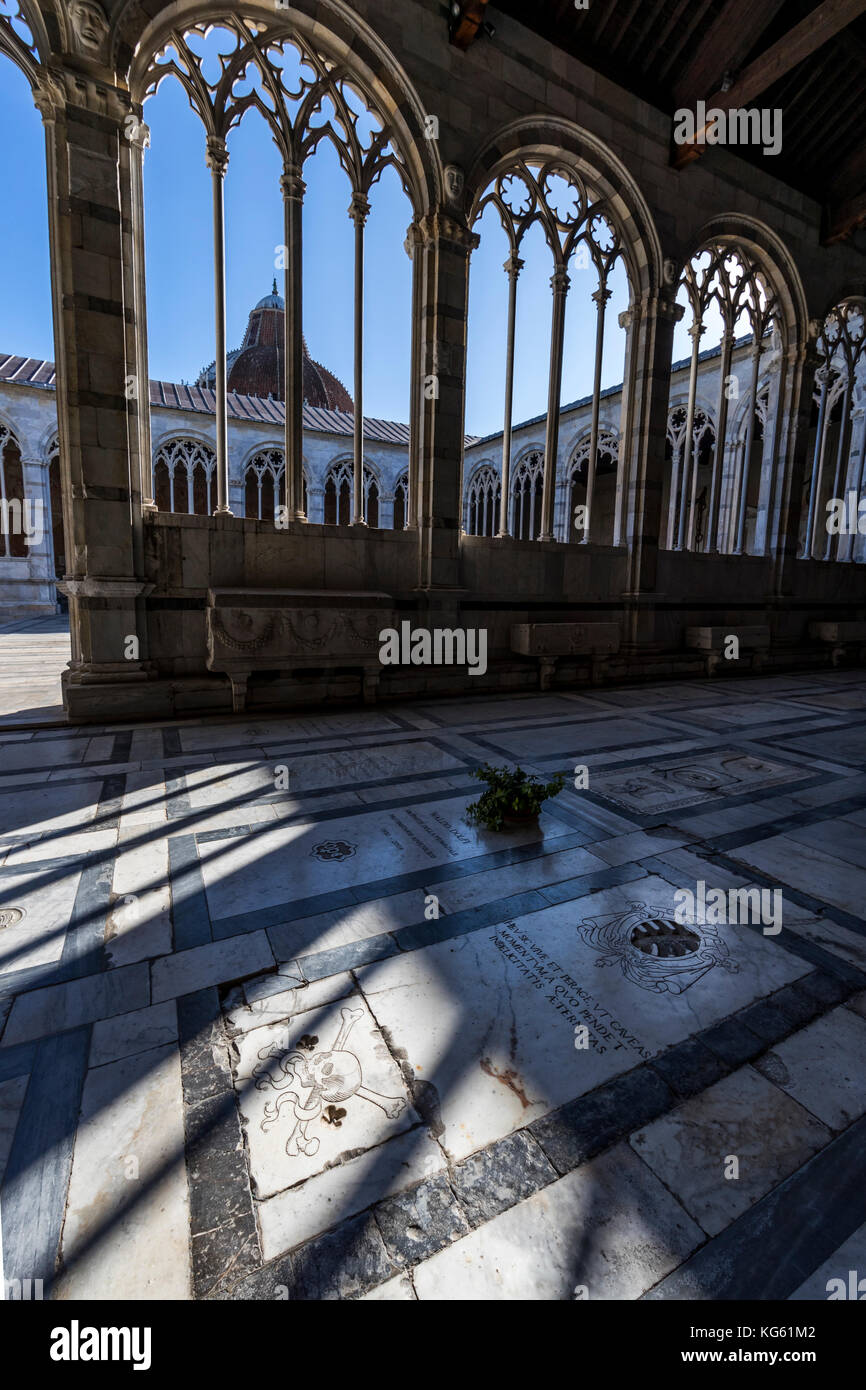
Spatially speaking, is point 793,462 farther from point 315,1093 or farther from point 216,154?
point 315,1093

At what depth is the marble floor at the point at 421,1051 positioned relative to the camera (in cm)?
150

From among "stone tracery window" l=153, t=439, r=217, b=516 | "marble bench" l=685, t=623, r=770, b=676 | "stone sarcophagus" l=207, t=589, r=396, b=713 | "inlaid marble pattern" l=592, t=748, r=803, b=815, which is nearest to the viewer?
"inlaid marble pattern" l=592, t=748, r=803, b=815

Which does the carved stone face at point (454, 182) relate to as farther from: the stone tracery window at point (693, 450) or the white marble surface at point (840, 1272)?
the white marble surface at point (840, 1272)

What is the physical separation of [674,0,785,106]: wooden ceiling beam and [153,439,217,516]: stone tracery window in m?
17.0

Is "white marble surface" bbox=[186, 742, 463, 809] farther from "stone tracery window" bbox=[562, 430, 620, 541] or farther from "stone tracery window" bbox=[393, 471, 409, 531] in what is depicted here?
"stone tracery window" bbox=[393, 471, 409, 531]

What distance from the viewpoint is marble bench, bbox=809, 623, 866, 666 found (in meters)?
12.8

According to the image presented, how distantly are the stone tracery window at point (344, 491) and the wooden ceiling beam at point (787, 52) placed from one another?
55.5 ft

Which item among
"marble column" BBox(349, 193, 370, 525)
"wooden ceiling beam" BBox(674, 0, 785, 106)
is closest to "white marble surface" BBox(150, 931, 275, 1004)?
"marble column" BBox(349, 193, 370, 525)

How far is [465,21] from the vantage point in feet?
23.6

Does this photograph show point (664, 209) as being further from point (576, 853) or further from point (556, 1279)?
point (556, 1279)

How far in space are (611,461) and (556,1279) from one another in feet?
81.2

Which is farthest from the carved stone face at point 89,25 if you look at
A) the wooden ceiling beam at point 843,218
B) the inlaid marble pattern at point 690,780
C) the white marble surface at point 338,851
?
the wooden ceiling beam at point 843,218

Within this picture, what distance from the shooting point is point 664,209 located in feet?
31.4
